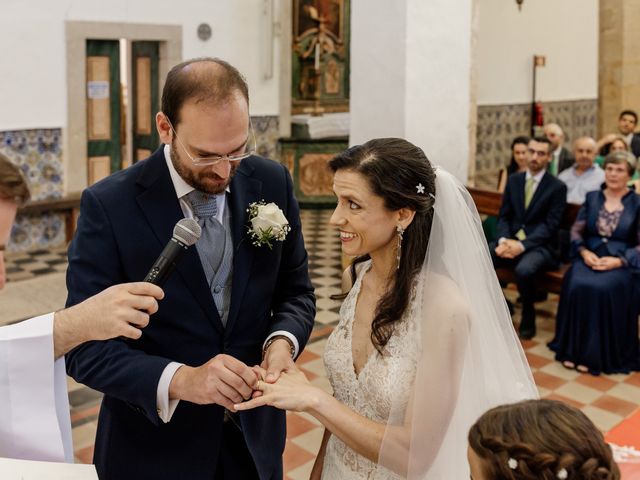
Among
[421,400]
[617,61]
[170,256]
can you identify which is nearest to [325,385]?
[421,400]

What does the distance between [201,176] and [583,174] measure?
6228 mm

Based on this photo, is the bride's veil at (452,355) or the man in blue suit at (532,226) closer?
the bride's veil at (452,355)

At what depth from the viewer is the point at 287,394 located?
7.11ft

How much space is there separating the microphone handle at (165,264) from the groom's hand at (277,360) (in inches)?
23.2

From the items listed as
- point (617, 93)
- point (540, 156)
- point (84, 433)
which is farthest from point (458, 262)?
point (617, 93)

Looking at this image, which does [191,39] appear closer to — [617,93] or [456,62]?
[456,62]

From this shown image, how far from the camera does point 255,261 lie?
238 cm

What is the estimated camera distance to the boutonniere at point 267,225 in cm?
232

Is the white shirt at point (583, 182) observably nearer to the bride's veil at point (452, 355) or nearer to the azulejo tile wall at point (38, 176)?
the bride's veil at point (452, 355)

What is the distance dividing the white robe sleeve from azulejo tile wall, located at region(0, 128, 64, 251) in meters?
7.32

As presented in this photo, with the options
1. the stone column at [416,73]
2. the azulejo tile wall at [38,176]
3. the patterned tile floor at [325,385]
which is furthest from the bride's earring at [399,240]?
the azulejo tile wall at [38,176]

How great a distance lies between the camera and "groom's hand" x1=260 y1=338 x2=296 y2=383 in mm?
2219

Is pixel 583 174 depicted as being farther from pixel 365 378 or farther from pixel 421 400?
pixel 421 400

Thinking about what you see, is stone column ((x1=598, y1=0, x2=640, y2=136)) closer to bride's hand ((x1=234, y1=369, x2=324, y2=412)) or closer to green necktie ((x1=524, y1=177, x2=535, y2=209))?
green necktie ((x1=524, y1=177, x2=535, y2=209))
